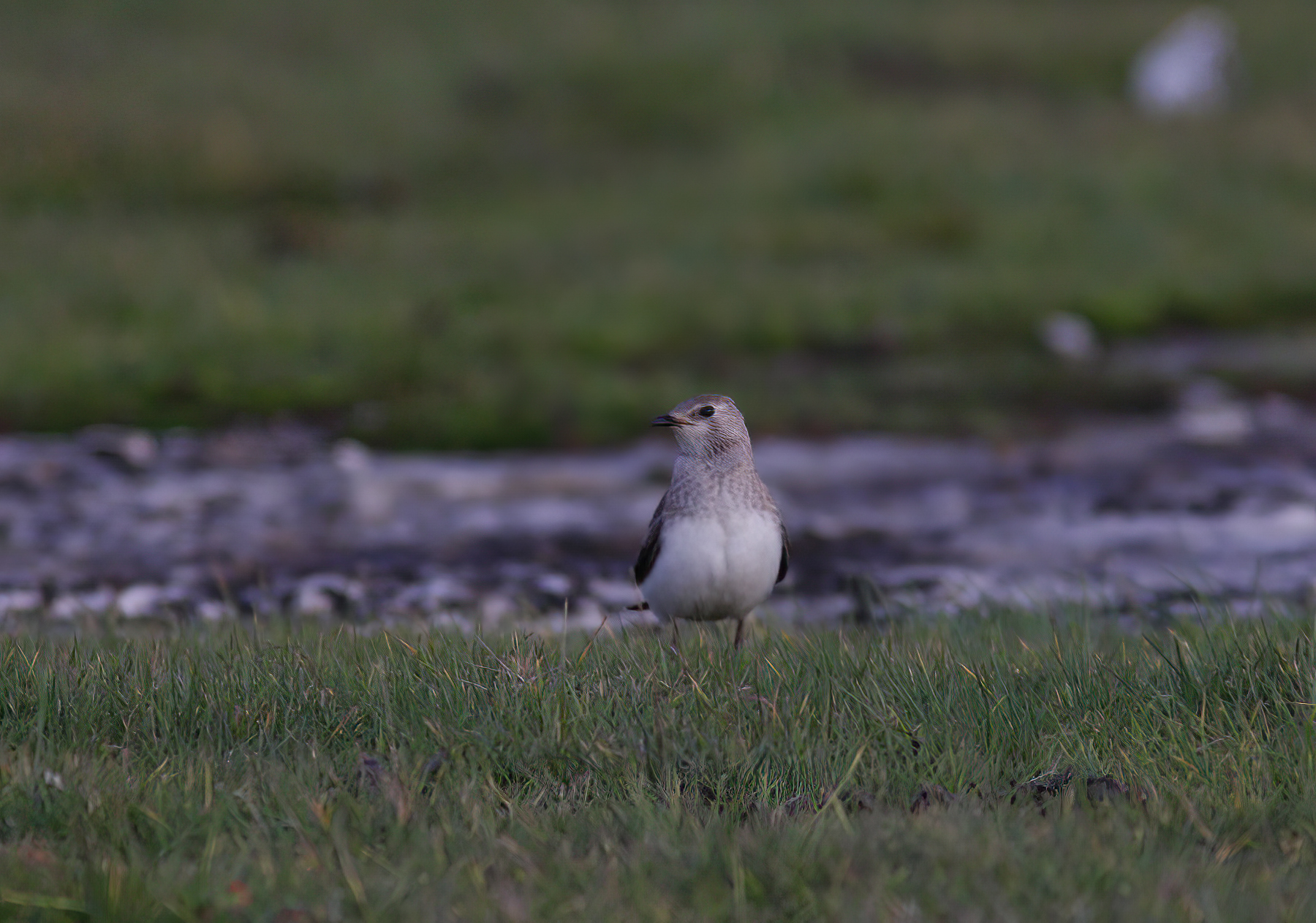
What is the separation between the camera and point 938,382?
17641 millimetres

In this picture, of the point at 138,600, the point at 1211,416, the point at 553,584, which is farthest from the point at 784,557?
the point at 1211,416

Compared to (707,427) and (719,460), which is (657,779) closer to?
(719,460)

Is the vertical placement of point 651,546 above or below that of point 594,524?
above

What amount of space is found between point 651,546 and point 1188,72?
35.1 metres

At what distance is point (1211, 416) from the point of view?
15281 millimetres

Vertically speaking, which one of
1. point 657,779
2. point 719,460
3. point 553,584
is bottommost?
point 553,584

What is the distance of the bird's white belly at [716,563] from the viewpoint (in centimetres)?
619

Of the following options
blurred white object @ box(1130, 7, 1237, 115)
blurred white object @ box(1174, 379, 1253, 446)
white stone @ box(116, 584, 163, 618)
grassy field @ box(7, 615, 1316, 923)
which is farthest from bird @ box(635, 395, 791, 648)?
blurred white object @ box(1130, 7, 1237, 115)

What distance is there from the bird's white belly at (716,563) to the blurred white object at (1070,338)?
14.2m

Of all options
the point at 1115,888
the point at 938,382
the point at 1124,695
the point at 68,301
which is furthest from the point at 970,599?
the point at 68,301

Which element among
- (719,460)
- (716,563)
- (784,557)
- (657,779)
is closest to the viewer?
(657,779)

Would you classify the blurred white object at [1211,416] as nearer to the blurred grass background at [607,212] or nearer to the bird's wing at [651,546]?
the blurred grass background at [607,212]

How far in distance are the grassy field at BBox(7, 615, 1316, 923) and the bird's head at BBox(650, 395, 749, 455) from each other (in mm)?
1212

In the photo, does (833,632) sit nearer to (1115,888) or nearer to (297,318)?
(1115,888)
